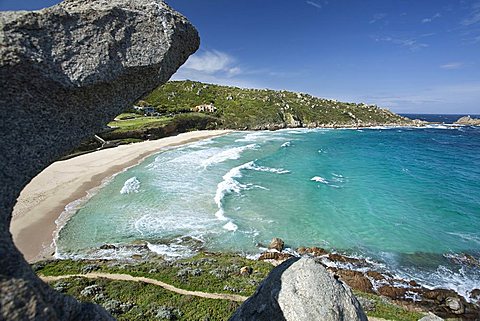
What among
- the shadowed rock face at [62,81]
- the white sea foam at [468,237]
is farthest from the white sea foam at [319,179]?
the shadowed rock face at [62,81]

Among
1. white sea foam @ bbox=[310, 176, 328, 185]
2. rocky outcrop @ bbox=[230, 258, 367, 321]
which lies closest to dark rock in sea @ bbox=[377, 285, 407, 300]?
rocky outcrop @ bbox=[230, 258, 367, 321]

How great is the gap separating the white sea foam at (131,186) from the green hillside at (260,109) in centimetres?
5615

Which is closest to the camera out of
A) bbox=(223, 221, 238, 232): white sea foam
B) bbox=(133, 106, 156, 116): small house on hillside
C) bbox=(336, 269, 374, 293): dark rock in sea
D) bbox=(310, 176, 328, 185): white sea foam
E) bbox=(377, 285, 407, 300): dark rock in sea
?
bbox=(377, 285, 407, 300): dark rock in sea

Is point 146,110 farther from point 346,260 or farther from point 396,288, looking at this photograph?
point 396,288

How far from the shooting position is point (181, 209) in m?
23.7

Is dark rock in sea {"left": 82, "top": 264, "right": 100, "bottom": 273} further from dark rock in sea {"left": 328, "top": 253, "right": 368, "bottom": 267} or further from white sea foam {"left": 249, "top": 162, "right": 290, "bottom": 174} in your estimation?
white sea foam {"left": 249, "top": 162, "right": 290, "bottom": 174}

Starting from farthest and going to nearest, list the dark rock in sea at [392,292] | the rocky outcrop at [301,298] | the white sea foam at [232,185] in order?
the white sea foam at [232,185] < the dark rock in sea at [392,292] < the rocky outcrop at [301,298]

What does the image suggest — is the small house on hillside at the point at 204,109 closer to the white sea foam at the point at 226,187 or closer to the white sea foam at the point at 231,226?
the white sea foam at the point at 226,187

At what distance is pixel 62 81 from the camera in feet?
14.6

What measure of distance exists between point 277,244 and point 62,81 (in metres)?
16.2

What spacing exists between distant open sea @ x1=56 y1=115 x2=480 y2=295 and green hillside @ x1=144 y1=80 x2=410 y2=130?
56.6 meters

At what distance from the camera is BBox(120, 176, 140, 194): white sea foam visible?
92.3 feet

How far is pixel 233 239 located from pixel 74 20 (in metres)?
16.6

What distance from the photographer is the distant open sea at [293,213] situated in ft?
59.8
